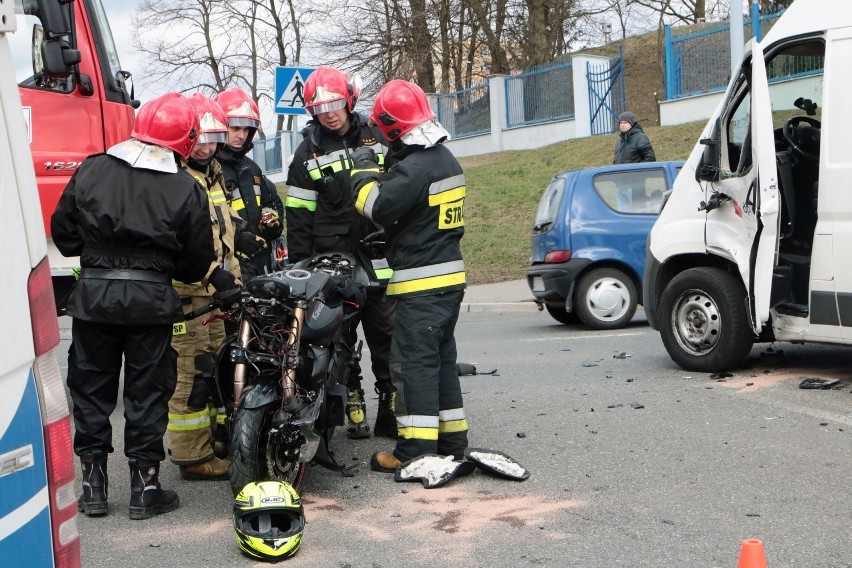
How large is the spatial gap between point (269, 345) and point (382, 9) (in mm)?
32610

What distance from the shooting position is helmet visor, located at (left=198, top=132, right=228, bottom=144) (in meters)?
6.30

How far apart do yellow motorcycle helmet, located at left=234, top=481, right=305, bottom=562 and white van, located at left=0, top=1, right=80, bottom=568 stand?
A: 2.08 m

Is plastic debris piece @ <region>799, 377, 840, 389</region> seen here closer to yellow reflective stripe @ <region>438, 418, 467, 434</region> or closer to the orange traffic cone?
yellow reflective stripe @ <region>438, 418, 467, 434</region>

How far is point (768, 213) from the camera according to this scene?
7289mm

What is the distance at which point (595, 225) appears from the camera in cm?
1157

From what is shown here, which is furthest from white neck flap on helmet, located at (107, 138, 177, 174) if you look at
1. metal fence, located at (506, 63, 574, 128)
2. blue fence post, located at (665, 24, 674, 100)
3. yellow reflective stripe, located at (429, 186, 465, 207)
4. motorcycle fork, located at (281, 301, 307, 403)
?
metal fence, located at (506, 63, 574, 128)

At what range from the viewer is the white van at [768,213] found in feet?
24.1

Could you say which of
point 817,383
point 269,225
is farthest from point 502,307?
point 269,225

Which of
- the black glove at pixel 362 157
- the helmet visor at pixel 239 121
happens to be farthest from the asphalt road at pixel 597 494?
the helmet visor at pixel 239 121

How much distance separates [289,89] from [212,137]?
35.3 ft

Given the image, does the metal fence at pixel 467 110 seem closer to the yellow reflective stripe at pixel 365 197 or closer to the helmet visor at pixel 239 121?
the helmet visor at pixel 239 121

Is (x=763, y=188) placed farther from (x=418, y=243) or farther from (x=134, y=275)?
→ (x=134, y=275)

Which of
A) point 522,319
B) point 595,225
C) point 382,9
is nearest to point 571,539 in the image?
point 595,225

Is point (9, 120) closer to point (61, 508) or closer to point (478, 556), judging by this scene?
point (61, 508)
